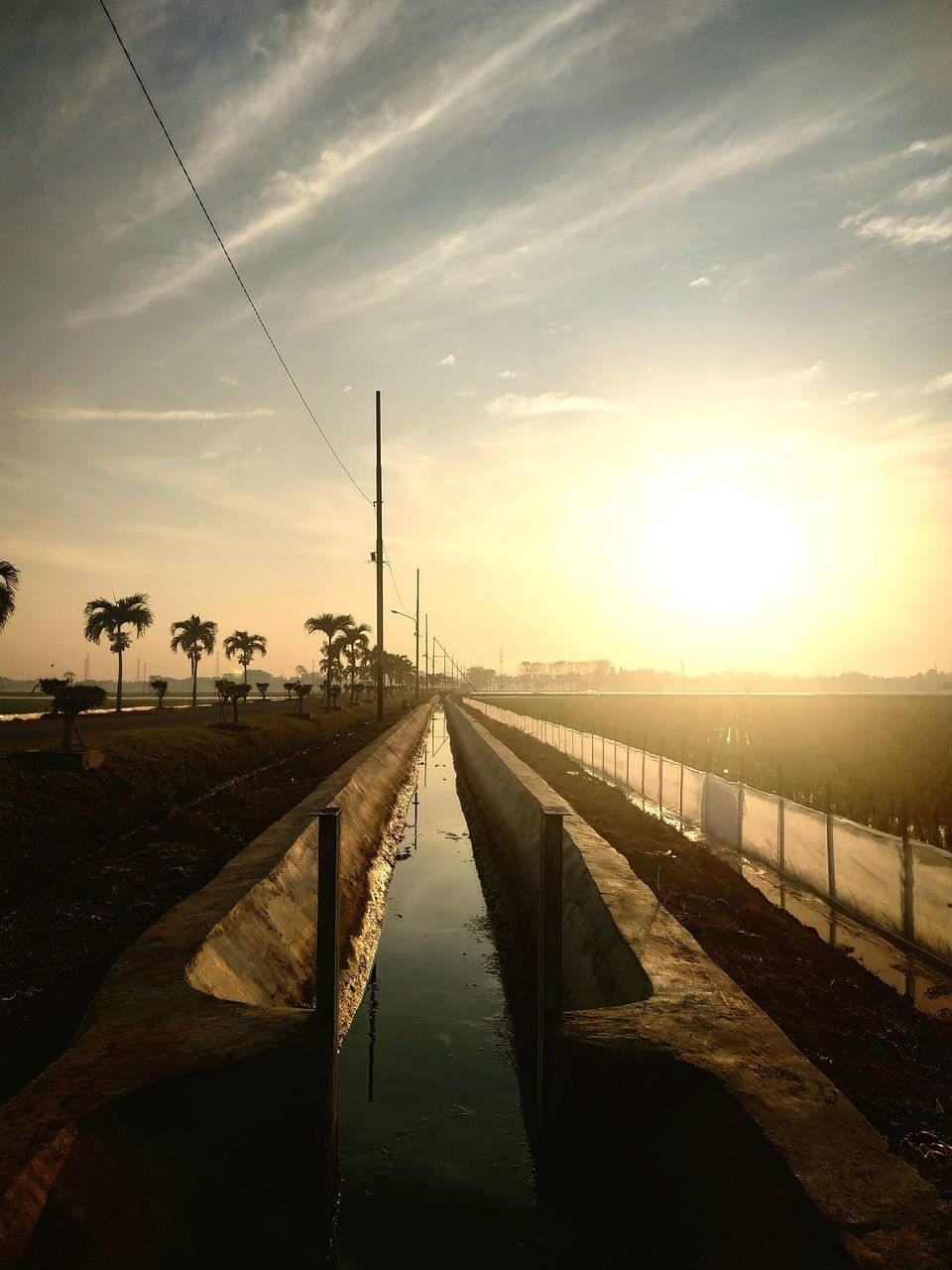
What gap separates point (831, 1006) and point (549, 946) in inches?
139

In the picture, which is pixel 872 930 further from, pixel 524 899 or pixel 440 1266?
pixel 440 1266

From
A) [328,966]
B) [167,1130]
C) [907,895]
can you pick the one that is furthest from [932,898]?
[167,1130]

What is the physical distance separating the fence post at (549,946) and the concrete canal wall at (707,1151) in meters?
0.18

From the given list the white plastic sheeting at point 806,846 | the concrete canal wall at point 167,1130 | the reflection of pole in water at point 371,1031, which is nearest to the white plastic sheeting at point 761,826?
the white plastic sheeting at point 806,846

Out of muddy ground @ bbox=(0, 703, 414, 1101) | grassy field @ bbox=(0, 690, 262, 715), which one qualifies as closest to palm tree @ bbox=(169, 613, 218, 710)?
grassy field @ bbox=(0, 690, 262, 715)

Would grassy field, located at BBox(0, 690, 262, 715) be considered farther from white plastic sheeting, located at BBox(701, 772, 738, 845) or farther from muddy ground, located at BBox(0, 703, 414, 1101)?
white plastic sheeting, located at BBox(701, 772, 738, 845)

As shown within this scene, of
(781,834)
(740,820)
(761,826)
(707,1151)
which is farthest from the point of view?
(740,820)

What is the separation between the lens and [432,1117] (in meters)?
5.94

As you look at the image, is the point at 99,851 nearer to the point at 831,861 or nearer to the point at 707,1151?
the point at 707,1151

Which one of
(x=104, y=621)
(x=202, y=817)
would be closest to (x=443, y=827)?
(x=202, y=817)

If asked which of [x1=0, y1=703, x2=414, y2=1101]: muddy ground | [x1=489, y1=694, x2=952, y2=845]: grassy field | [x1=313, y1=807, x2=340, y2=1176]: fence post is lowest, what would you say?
[x1=489, y1=694, x2=952, y2=845]: grassy field

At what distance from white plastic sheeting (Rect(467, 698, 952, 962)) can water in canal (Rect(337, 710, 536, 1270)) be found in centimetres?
535

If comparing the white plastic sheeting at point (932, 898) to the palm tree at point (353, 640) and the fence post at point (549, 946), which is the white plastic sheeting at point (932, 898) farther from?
the palm tree at point (353, 640)

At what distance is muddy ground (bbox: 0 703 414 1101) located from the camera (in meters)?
6.61
